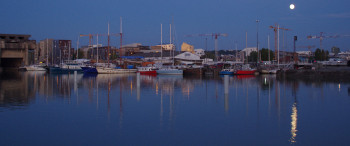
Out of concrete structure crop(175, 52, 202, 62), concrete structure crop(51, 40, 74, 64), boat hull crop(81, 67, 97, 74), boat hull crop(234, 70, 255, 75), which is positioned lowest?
boat hull crop(234, 70, 255, 75)

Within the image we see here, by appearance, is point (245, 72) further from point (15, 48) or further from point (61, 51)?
point (61, 51)

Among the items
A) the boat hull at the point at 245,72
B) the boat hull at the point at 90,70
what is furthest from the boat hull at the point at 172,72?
the boat hull at the point at 90,70

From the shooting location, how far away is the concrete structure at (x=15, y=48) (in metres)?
80.6

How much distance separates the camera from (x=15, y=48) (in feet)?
267

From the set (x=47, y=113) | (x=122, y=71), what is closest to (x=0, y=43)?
(x=122, y=71)

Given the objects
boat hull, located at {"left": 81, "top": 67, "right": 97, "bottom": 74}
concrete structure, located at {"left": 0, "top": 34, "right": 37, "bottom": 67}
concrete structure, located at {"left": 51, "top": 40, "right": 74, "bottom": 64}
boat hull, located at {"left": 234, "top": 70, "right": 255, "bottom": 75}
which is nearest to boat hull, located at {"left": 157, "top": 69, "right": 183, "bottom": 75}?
boat hull, located at {"left": 234, "top": 70, "right": 255, "bottom": 75}

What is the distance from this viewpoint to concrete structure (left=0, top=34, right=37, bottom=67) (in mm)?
80625

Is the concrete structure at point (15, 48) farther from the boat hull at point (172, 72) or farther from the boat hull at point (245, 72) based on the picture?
the boat hull at point (245, 72)

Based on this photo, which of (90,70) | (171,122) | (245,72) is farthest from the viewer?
(90,70)

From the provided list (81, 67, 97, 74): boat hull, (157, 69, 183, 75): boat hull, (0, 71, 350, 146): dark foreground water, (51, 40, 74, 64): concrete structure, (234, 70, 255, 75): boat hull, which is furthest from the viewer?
(51, 40, 74, 64): concrete structure

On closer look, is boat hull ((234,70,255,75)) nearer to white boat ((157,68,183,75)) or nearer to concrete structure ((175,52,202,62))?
white boat ((157,68,183,75))

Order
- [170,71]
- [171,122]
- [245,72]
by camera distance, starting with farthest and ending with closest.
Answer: [245,72] → [170,71] → [171,122]

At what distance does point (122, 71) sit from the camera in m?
66.3

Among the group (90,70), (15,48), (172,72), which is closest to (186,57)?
(172,72)
